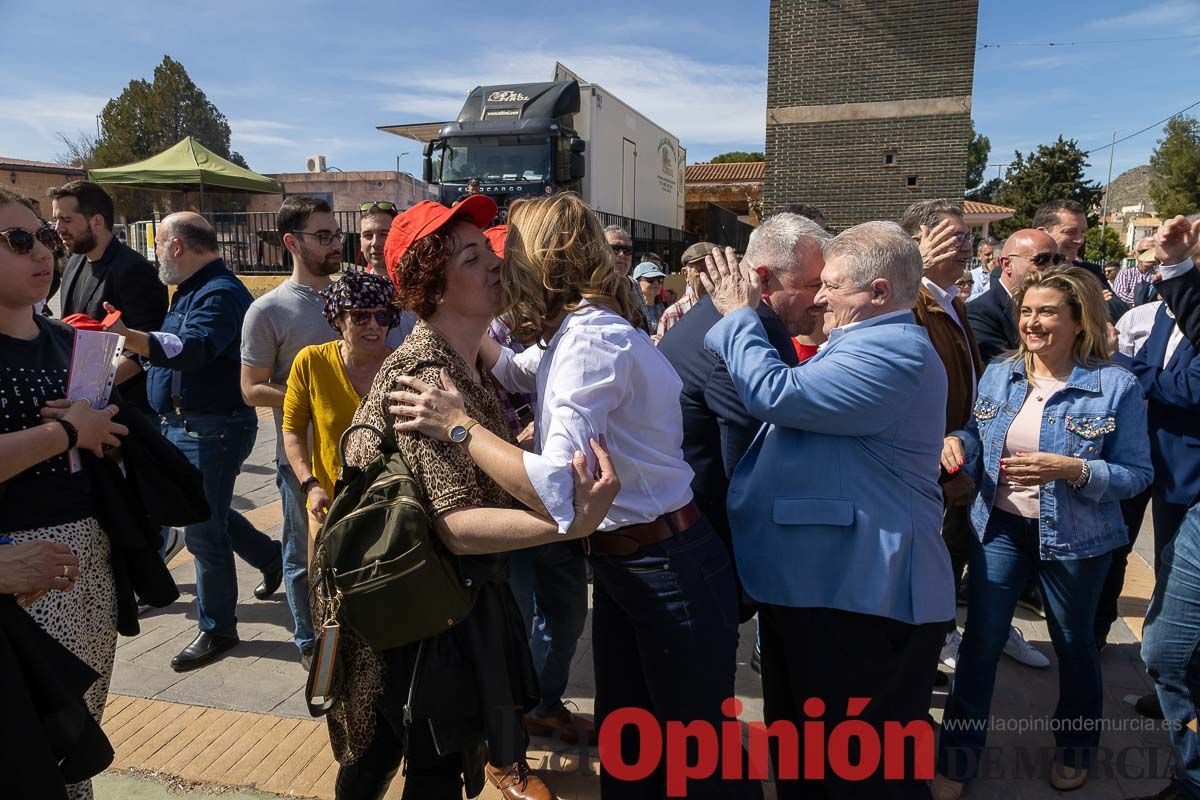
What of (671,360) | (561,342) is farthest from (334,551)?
(671,360)

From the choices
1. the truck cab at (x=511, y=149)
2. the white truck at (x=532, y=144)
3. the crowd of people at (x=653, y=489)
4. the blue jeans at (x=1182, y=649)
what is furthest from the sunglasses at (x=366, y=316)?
the truck cab at (x=511, y=149)

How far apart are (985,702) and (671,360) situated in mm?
1768

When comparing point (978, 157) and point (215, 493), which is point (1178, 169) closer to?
point (978, 157)

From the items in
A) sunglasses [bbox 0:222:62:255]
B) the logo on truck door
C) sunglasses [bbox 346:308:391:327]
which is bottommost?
sunglasses [bbox 346:308:391:327]

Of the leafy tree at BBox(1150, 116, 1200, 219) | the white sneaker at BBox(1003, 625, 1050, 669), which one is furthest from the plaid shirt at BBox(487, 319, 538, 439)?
the leafy tree at BBox(1150, 116, 1200, 219)

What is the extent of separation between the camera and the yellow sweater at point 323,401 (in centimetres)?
292

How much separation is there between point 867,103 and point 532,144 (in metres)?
9.18

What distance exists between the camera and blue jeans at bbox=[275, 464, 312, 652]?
338 centimetres

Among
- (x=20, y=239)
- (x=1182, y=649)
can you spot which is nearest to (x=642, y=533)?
(x=20, y=239)

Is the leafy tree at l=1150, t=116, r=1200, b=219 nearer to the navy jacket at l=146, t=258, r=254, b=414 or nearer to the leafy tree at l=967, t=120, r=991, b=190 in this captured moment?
the leafy tree at l=967, t=120, r=991, b=190

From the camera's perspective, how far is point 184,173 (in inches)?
533

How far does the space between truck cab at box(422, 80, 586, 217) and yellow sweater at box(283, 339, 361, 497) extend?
1000cm

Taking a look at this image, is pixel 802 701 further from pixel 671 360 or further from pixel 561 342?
pixel 561 342

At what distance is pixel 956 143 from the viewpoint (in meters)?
16.9
